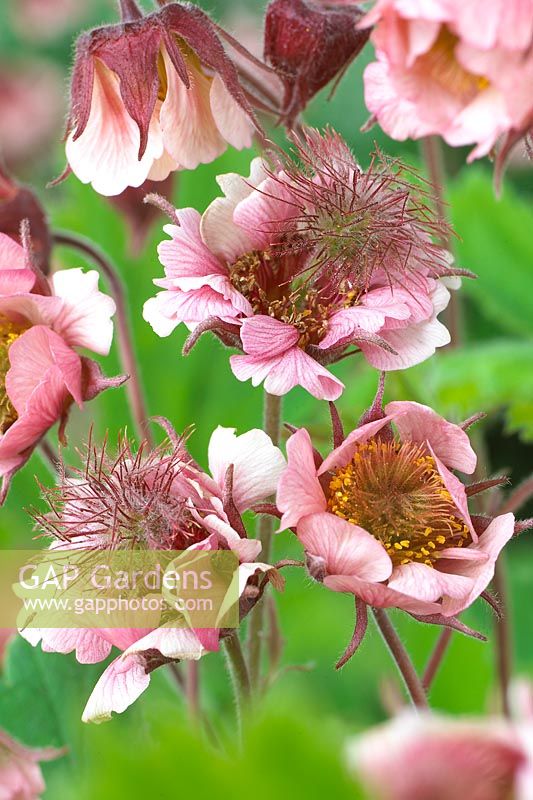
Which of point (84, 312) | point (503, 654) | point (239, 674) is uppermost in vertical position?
point (84, 312)

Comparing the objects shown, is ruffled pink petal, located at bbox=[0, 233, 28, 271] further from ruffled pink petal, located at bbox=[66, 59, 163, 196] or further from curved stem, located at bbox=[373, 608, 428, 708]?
curved stem, located at bbox=[373, 608, 428, 708]

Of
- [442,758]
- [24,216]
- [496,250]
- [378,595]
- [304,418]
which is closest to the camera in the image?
[442,758]

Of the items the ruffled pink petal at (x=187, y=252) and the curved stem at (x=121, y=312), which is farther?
the curved stem at (x=121, y=312)

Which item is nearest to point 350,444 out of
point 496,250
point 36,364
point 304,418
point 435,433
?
point 435,433

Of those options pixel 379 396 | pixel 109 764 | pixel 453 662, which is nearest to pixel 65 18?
pixel 453 662

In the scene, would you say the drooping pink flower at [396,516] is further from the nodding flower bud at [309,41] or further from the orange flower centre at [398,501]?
the nodding flower bud at [309,41]

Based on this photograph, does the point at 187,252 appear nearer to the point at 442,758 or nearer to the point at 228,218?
the point at 228,218

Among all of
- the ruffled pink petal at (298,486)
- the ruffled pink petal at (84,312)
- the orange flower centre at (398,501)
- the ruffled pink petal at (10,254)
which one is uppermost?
the ruffled pink petal at (10,254)

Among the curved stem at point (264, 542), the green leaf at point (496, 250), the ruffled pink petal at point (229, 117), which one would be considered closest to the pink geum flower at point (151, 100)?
the ruffled pink petal at point (229, 117)
